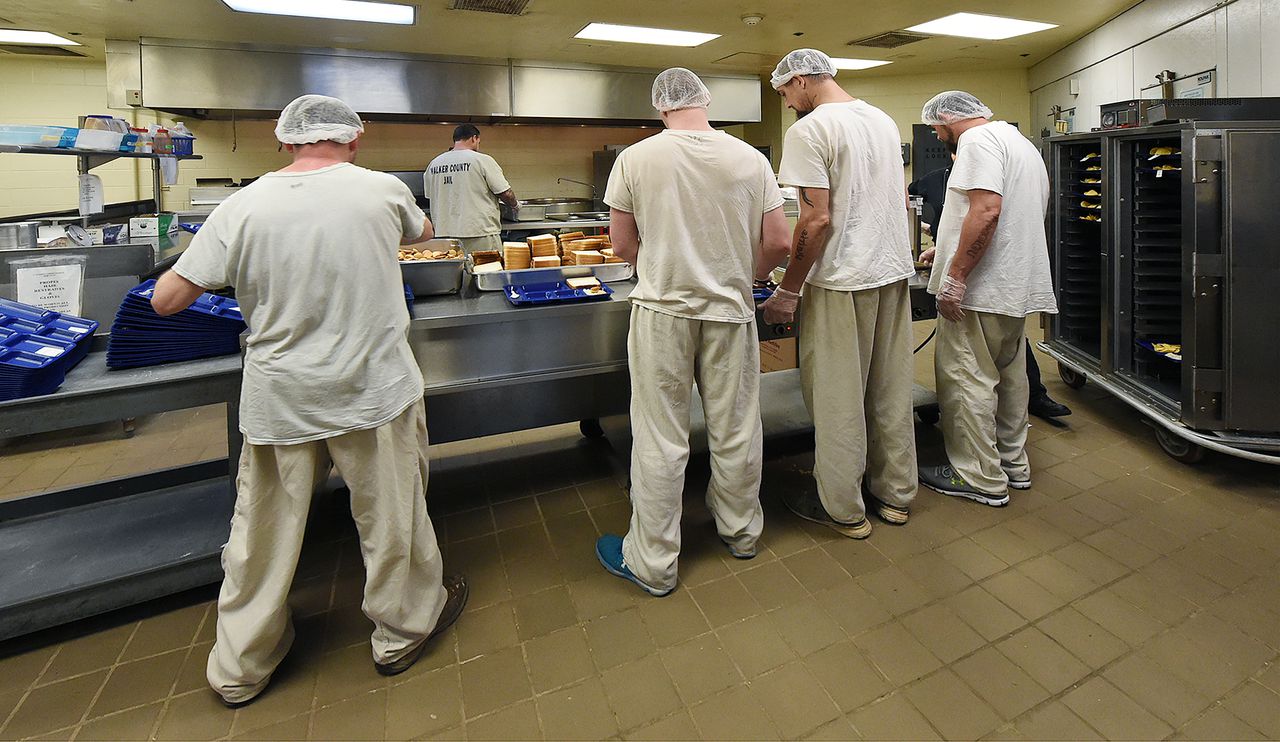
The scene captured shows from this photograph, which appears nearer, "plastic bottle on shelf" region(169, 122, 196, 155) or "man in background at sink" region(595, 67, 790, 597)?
"man in background at sink" region(595, 67, 790, 597)

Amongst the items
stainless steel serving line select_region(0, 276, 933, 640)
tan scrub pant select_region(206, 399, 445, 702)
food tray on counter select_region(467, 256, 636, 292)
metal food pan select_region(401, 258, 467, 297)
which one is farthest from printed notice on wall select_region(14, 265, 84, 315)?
tan scrub pant select_region(206, 399, 445, 702)

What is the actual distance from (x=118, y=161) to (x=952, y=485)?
7856mm

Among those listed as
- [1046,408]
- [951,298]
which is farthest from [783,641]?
[1046,408]

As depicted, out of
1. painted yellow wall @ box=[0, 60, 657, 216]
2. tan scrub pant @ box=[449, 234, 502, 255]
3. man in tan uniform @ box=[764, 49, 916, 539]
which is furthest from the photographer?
painted yellow wall @ box=[0, 60, 657, 216]

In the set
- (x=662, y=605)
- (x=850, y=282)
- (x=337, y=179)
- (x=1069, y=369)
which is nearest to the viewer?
(x=337, y=179)

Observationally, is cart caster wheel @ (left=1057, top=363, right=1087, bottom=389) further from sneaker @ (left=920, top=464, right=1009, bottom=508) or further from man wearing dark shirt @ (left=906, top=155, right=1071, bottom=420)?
sneaker @ (left=920, top=464, right=1009, bottom=508)

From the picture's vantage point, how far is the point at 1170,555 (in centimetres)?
230

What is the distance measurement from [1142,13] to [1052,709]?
6.08m

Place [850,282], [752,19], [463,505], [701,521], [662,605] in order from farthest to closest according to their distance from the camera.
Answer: [752,19]
[463,505]
[701,521]
[850,282]
[662,605]

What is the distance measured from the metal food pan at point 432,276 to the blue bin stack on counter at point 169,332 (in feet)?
1.88

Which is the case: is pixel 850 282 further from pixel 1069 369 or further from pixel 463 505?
pixel 1069 369

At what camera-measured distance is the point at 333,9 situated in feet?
15.9

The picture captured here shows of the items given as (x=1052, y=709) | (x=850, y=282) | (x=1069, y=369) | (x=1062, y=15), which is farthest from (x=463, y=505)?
(x=1062, y=15)

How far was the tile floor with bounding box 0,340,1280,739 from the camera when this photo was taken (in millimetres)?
1647
